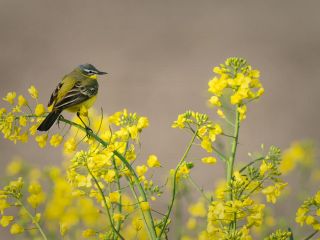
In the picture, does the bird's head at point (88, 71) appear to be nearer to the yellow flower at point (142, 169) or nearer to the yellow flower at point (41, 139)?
the yellow flower at point (41, 139)

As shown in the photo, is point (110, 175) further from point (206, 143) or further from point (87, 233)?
point (206, 143)

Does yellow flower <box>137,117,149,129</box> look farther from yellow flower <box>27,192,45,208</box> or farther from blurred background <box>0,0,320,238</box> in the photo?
blurred background <box>0,0,320,238</box>

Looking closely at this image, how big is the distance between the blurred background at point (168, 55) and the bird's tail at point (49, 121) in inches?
179

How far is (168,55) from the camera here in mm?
10320

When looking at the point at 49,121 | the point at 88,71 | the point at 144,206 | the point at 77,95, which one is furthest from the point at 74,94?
the point at 144,206

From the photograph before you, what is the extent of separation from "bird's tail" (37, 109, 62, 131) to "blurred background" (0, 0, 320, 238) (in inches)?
179

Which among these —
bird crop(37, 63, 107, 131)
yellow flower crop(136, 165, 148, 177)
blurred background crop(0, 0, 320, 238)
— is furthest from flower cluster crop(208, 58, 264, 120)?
blurred background crop(0, 0, 320, 238)

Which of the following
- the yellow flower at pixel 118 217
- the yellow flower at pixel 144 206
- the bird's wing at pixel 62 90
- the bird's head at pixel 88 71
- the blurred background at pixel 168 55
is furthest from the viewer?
the blurred background at pixel 168 55

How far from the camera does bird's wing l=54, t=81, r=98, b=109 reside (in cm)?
325

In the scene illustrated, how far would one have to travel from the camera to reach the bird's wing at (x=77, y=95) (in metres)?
3.25

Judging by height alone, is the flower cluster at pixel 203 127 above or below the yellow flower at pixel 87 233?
above

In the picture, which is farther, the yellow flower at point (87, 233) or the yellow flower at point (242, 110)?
the yellow flower at point (242, 110)

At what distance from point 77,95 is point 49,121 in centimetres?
54

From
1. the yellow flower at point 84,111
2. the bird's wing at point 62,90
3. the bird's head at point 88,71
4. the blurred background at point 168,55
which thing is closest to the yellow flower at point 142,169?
the yellow flower at point 84,111
